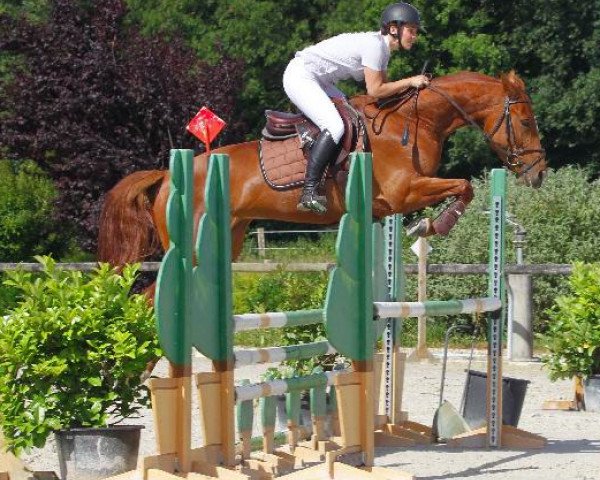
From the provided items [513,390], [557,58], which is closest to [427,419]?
[513,390]

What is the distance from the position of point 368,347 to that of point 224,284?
0.65 metres

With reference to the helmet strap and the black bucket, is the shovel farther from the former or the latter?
the helmet strap

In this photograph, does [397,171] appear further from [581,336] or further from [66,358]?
[66,358]

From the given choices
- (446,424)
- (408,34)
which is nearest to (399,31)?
(408,34)

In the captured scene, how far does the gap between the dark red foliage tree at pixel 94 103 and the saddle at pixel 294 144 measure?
39.3 ft

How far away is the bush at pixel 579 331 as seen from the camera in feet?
25.9

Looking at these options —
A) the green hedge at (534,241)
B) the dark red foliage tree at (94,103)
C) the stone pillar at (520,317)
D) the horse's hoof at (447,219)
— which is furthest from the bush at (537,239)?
the horse's hoof at (447,219)

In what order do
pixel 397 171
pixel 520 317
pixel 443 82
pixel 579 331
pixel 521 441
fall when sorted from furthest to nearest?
pixel 520 317
pixel 579 331
pixel 443 82
pixel 397 171
pixel 521 441

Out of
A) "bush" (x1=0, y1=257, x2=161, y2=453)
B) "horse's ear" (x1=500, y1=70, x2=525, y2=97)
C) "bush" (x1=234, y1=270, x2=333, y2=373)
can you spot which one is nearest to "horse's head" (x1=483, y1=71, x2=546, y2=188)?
"horse's ear" (x1=500, y1=70, x2=525, y2=97)

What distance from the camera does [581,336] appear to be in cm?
791

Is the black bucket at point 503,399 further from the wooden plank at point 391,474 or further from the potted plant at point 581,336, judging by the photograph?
the wooden plank at point 391,474

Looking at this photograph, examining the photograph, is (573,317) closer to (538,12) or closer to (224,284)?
(224,284)

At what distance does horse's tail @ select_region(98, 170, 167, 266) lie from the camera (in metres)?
7.56

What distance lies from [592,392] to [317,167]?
2199 millimetres
